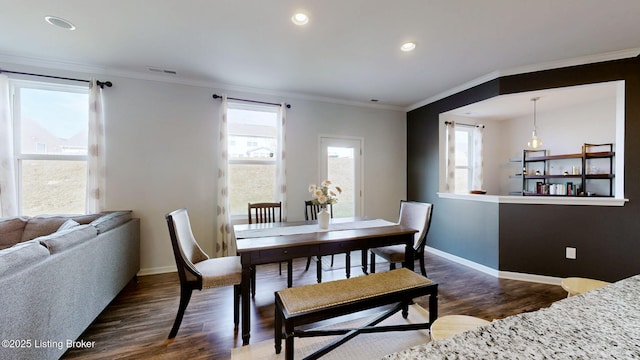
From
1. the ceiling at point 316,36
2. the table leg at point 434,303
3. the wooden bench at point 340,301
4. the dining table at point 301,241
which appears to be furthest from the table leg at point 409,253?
the ceiling at point 316,36

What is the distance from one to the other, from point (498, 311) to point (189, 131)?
4.30 meters

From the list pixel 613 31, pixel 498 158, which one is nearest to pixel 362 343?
pixel 613 31

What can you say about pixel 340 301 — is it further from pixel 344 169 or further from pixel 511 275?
pixel 344 169

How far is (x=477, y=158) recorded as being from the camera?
Answer: 477cm

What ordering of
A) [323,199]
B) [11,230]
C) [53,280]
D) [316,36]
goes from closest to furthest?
[53,280] → [316,36] → [11,230] → [323,199]

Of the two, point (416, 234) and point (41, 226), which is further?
point (416, 234)

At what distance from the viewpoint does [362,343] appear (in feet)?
6.33

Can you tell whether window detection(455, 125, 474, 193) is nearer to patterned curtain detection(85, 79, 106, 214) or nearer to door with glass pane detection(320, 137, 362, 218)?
door with glass pane detection(320, 137, 362, 218)

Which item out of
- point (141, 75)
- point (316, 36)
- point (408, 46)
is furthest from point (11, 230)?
point (408, 46)

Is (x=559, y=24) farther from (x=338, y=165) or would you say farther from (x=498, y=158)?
(x=498, y=158)

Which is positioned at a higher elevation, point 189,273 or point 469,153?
point 469,153

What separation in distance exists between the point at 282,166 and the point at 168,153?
1.61 meters

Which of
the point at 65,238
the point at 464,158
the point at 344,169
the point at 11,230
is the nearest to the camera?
the point at 65,238

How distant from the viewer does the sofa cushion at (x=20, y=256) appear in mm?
1257
